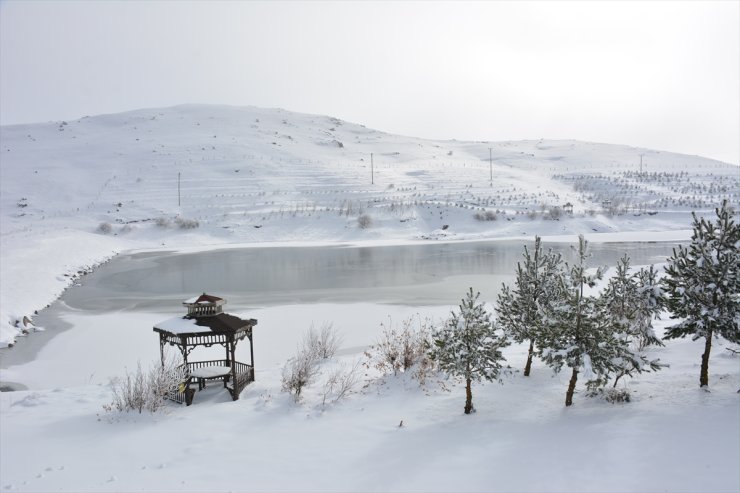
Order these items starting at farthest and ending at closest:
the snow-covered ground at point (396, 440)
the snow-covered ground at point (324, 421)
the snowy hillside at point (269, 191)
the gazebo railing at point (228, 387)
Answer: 1. the snowy hillside at point (269, 191)
2. the gazebo railing at point (228, 387)
3. the snow-covered ground at point (324, 421)
4. the snow-covered ground at point (396, 440)

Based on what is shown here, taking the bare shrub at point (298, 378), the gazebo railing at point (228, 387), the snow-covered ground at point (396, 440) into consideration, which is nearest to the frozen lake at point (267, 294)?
the gazebo railing at point (228, 387)

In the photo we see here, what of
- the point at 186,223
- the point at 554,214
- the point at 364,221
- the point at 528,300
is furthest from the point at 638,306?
the point at 186,223

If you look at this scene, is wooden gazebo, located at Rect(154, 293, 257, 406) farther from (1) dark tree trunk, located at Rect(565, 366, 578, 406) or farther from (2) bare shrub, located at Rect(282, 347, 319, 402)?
(1) dark tree trunk, located at Rect(565, 366, 578, 406)

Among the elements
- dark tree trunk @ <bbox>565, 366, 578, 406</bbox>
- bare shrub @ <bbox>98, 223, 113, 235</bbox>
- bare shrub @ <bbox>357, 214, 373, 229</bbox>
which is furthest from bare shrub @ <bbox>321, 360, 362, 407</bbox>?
bare shrub @ <bbox>98, 223, 113, 235</bbox>

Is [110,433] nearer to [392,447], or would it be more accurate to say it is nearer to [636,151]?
[392,447]

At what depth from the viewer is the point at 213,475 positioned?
8711mm

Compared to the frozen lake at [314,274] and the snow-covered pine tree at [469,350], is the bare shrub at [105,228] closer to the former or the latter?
the frozen lake at [314,274]

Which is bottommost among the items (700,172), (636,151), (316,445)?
(316,445)

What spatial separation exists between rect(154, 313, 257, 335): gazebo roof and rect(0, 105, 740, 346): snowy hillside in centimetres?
1117

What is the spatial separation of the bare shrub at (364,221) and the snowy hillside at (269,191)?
0.63 meters

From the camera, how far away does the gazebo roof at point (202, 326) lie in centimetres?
1251

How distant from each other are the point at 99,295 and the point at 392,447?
24.2m

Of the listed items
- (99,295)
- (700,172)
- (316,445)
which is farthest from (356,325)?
(700,172)

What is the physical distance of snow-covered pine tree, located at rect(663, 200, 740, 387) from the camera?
10258 mm
